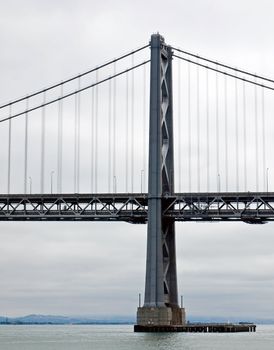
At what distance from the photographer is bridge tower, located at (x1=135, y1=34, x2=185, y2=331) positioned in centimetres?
8506

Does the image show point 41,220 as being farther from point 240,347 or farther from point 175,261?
point 240,347

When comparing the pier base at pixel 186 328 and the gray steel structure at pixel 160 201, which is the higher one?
the gray steel structure at pixel 160 201

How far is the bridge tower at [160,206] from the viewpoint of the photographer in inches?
3349

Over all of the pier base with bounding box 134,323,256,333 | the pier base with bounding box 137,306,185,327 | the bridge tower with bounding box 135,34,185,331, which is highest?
the bridge tower with bounding box 135,34,185,331

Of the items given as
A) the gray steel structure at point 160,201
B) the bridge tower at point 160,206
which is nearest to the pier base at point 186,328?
the bridge tower at point 160,206

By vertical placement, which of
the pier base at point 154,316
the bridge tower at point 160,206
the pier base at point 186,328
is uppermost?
the bridge tower at point 160,206

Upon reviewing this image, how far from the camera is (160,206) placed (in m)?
86.0

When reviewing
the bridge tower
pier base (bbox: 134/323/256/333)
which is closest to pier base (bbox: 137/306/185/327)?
the bridge tower

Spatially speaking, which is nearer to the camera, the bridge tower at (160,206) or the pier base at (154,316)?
the pier base at (154,316)

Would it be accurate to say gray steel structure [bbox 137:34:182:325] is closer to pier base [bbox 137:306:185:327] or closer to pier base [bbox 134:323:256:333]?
pier base [bbox 137:306:185:327]

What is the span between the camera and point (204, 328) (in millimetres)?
94625

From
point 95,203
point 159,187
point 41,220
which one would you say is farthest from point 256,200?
point 41,220

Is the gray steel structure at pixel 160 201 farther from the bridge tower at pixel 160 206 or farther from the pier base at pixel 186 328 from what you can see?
the pier base at pixel 186 328

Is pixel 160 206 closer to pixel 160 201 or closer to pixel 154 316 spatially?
pixel 160 201
